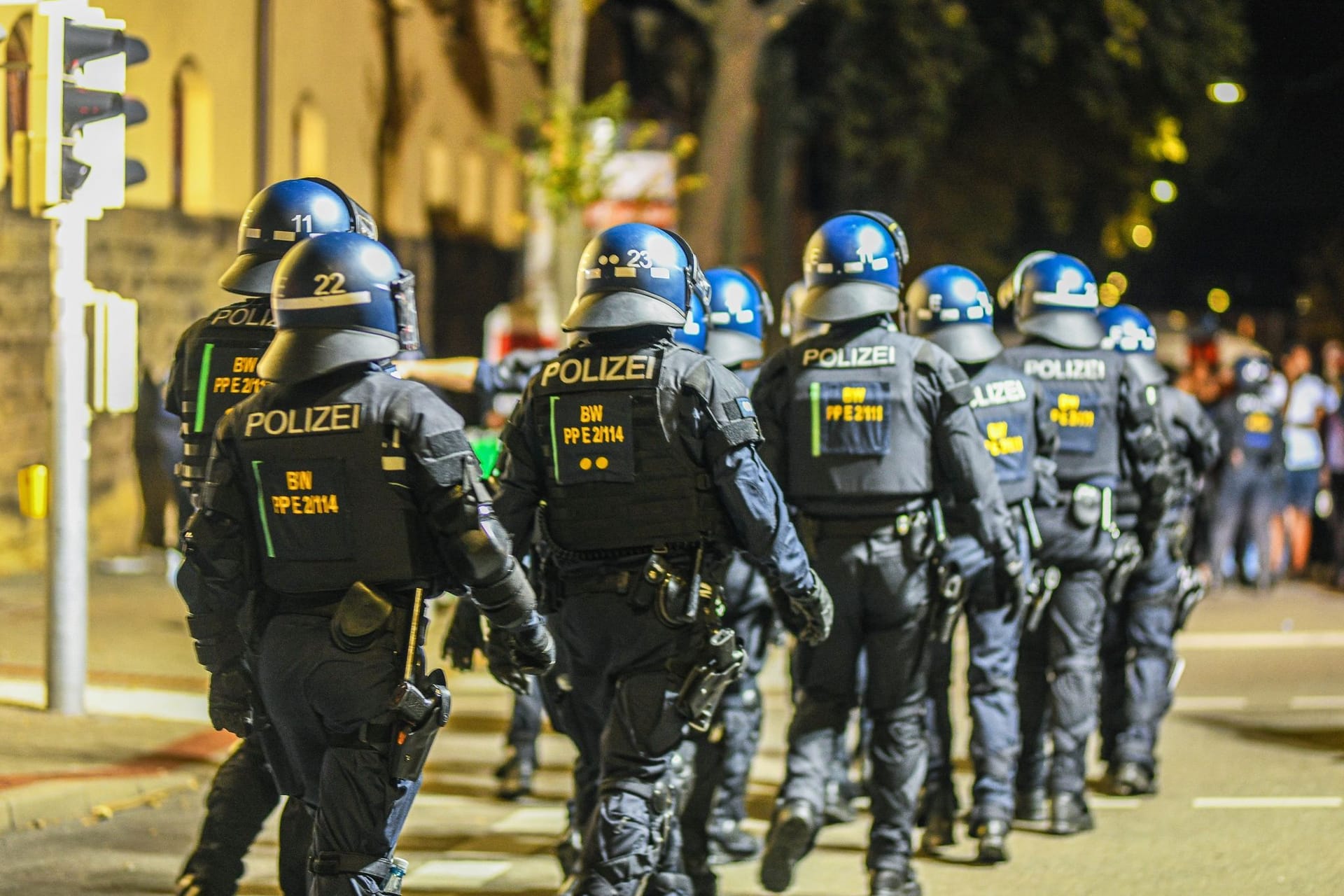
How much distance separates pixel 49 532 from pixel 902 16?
17841 millimetres

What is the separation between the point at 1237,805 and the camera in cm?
820

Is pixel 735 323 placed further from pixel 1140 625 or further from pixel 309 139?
pixel 309 139

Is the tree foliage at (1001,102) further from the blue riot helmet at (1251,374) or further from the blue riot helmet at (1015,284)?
the blue riot helmet at (1015,284)

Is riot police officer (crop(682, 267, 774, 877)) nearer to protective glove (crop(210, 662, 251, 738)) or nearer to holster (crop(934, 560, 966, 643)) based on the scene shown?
holster (crop(934, 560, 966, 643))

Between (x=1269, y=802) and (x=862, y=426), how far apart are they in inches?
113

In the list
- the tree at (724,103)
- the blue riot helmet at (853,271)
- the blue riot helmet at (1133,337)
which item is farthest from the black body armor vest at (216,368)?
the tree at (724,103)

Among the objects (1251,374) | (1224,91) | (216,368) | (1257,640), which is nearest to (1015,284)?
(216,368)

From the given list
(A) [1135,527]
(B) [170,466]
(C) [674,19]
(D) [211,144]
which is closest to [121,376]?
(B) [170,466]

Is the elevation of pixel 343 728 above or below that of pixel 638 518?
below

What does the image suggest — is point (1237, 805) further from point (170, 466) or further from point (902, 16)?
point (902, 16)

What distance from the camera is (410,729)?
4773 millimetres

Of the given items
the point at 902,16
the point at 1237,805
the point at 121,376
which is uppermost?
the point at 902,16

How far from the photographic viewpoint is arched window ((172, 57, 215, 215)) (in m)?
17.5

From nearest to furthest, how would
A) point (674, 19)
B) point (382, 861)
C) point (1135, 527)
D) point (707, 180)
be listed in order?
1. point (382, 861)
2. point (1135, 527)
3. point (707, 180)
4. point (674, 19)
